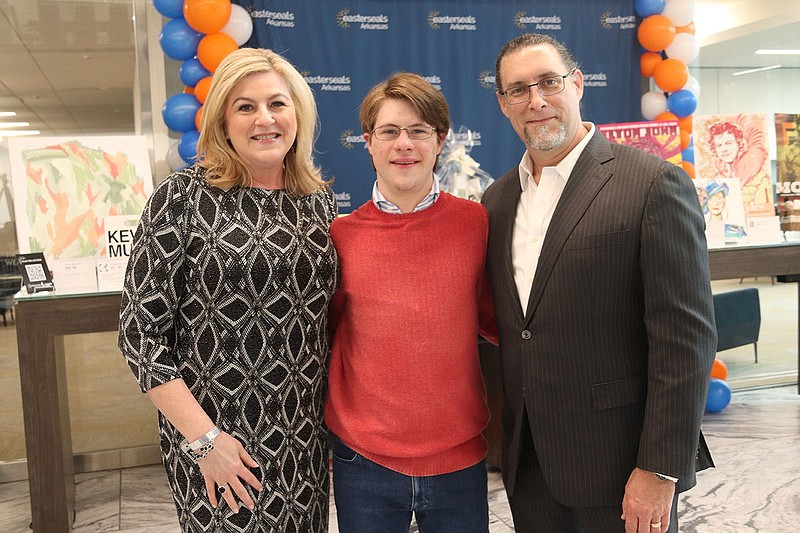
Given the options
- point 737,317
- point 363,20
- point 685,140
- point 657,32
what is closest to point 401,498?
point 363,20

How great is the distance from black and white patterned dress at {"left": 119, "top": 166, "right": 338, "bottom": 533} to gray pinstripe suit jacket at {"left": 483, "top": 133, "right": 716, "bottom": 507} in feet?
1.63

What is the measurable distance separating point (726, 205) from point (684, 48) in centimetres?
115

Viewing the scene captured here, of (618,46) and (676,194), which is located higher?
(618,46)

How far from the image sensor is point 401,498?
171 cm

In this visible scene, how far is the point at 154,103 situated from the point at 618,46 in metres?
2.95

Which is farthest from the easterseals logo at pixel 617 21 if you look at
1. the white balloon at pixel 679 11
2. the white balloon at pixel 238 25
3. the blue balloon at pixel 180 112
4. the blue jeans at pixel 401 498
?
the blue jeans at pixel 401 498

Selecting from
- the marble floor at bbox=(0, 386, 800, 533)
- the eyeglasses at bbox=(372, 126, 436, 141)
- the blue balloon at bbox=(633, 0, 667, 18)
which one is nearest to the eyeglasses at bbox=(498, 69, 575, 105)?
the eyeglasses at bbox=(372, 126, 436, 141)

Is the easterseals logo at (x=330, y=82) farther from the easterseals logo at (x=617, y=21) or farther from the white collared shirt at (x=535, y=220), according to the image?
the white collared shirt at (x=535, y=220)

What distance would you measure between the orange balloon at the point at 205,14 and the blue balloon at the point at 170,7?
36 mm

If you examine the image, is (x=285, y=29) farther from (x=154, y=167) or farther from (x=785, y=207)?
(x=785, y=207)

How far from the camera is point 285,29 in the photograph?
422cm

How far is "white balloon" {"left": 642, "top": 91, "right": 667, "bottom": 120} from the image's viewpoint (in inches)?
182

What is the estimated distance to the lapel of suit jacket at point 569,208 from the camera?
1.63m

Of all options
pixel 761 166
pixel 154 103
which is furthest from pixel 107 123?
pixel 761 166
